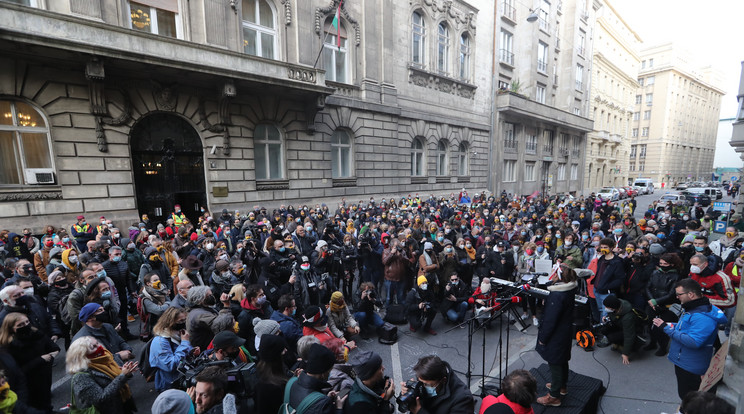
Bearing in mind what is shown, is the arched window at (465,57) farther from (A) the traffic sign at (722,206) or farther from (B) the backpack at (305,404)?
(B) the backpack at (305,404)

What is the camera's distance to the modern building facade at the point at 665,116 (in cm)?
5891

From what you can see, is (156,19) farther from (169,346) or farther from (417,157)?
(417,157)

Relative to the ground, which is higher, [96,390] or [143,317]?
[96,390]

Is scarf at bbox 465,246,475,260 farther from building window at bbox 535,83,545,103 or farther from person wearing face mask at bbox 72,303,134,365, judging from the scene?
building window at bbox 535,83,545,103

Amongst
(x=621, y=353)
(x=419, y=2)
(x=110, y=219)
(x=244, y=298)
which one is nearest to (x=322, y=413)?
(x=244, y=298)

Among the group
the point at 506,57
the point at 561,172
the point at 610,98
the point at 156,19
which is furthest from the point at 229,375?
the point at 610,98

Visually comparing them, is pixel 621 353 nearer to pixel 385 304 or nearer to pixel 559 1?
pixel 385 304

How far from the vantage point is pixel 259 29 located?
48.5 feet

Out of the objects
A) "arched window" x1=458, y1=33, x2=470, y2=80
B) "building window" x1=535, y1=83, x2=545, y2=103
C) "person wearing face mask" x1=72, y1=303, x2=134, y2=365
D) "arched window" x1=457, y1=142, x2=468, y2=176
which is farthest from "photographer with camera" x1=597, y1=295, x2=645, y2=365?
"building window" x1=535, y1=83, x2=545, y2=103

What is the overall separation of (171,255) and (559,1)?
41.6 meters

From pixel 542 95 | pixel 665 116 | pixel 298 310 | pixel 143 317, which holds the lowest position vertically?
pixel 298 310

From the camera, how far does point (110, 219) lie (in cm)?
1175

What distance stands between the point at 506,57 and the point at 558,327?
2942 centimetres

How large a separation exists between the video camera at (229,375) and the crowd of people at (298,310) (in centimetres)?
2
